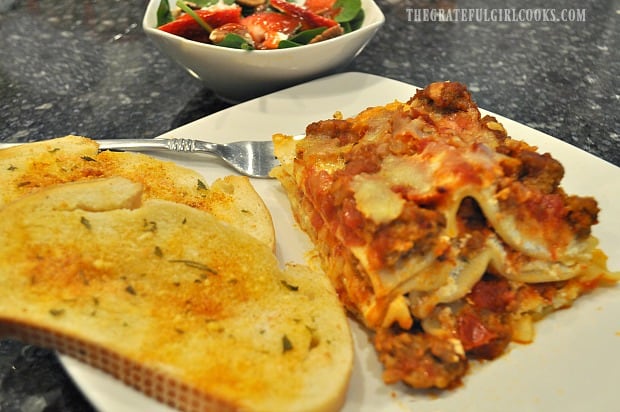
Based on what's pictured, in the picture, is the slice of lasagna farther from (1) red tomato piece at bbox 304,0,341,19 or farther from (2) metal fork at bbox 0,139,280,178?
(1) red tomato piece at bbox 304,0,341,19

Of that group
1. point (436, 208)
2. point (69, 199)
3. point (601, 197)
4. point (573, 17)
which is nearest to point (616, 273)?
point (601, 197)

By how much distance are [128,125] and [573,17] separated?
12.8 ft

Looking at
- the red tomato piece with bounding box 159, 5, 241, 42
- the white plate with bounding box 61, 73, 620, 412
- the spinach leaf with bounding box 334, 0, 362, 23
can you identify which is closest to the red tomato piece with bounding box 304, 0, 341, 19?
the spinach leaf with bounding box 334, 0, 362, 23

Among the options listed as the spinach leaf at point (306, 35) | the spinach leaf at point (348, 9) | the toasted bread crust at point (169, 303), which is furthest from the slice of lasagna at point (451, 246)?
→ the spinach leaf at point (348, 9)

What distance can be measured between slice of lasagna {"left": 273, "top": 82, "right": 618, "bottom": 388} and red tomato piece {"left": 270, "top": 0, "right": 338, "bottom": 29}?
131 cm

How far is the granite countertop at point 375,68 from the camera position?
146 inches

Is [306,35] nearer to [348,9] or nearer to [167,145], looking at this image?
[348,9]

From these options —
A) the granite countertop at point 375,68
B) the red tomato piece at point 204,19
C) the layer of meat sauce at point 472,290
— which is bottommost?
the granite countertop at point 375,68

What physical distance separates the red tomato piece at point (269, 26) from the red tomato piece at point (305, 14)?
0.11 feet

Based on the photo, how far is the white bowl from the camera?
3141mm

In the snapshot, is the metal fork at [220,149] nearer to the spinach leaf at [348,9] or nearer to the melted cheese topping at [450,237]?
the melted cheese topping at [450,237]

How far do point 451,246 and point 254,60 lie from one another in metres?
1.61

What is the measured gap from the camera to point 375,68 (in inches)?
171

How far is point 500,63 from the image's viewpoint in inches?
175
